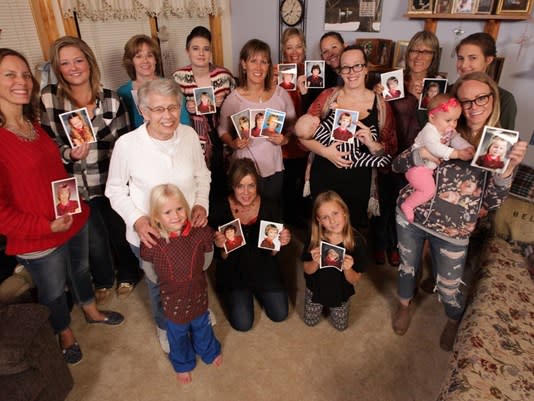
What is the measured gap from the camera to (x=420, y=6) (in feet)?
10.5

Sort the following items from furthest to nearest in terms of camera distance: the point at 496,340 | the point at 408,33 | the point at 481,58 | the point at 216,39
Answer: the point at 216,39 < the point at 408,33 < the point at 481,58 < the point at 496,340

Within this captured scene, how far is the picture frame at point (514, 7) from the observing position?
2.74 meters

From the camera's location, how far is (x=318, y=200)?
226 centimetres

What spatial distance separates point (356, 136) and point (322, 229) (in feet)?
1.94

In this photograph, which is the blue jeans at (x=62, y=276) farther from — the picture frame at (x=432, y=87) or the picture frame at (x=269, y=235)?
the picture frame at (x=432, y=87)

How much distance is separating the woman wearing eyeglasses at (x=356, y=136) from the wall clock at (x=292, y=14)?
1.97 meters

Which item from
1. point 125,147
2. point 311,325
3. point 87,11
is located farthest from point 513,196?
point 87,11

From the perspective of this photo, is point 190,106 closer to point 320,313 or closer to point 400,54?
point 320,313

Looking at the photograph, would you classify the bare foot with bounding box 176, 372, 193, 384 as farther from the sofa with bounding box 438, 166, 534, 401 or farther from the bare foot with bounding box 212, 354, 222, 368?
the sofa with bounding box 438, 166, 534, 401

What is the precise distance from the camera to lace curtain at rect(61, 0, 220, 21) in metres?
→ 3.12

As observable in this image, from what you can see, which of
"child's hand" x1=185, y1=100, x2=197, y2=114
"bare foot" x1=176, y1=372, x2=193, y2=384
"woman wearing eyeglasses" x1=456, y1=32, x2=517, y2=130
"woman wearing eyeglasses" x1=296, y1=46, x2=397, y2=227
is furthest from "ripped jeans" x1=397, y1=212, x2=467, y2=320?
"child's hand" x1=185, y1=100, x2=197, y2=114

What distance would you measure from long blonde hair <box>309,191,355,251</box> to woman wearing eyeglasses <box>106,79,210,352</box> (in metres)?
0.67

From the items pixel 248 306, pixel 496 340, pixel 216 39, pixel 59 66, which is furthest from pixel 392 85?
pixel 216 39

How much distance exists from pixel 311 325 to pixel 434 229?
1013 mm
